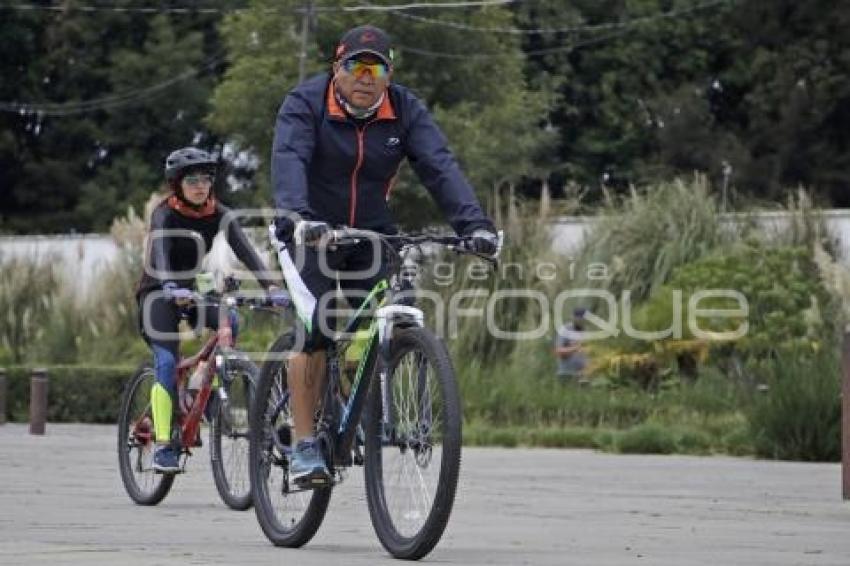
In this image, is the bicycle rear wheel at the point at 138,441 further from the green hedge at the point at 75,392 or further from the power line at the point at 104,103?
the power line at the point at 104,103

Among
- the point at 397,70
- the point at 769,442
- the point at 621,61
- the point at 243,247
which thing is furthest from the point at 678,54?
the point at 243,247

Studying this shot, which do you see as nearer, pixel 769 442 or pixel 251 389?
pixel 251 389

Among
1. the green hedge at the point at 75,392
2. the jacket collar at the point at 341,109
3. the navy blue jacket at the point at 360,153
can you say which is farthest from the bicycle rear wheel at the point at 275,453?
the green hedge at the point at 75,392

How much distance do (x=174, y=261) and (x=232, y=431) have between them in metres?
0.98

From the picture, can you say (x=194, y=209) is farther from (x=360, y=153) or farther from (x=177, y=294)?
(x=360, y=153)

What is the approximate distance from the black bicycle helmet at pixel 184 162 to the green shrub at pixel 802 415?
737 centimetres

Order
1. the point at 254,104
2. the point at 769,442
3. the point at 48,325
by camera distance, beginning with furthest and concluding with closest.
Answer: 1. the point at 254,104
2. the point at 48,325
3. the point at 769,442

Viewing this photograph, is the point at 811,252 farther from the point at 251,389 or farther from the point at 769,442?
the point at 251,389

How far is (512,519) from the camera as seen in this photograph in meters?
10.9

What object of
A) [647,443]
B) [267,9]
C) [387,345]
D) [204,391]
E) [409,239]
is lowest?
[647,443]

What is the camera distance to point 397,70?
44312mm

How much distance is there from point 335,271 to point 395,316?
610mm

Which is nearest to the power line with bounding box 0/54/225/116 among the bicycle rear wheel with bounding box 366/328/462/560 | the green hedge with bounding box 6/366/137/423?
the green hedge with bounding box 6/366/137/423

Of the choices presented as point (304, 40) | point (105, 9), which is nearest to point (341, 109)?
point (304, 40)
